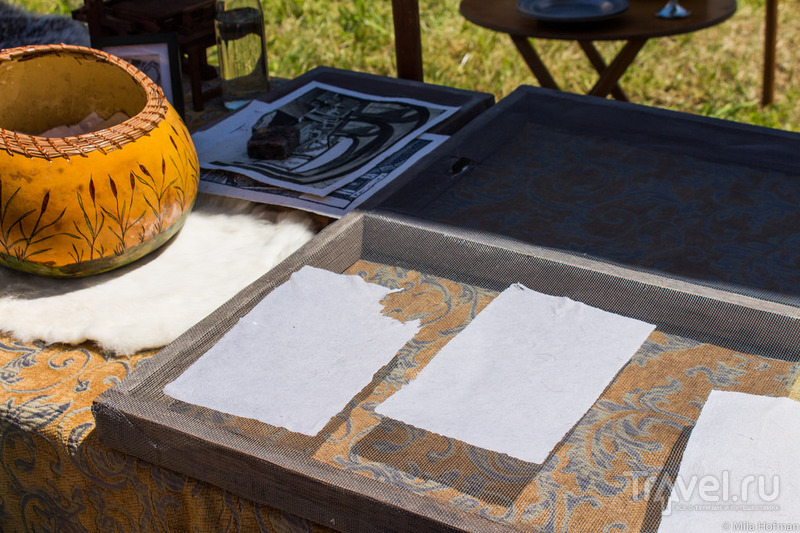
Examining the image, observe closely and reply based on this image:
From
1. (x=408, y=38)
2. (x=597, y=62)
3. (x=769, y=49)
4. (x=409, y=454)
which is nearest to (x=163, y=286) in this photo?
(x=409, y=454)

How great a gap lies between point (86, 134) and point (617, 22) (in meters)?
1.83

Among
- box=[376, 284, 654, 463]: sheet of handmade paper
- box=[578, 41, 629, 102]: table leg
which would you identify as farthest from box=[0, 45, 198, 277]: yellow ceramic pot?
box=[578, 41, 629, 102]: table leg

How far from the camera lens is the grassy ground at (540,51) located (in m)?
3.17

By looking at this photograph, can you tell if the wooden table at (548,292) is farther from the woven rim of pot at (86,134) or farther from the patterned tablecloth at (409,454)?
the woven rim of pot at (86,134)

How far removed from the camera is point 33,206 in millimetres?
975

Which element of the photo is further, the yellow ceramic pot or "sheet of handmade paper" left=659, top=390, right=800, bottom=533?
the yellow ceramic pot

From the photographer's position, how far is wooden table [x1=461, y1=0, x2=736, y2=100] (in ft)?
7.68

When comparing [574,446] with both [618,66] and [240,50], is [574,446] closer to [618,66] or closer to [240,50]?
[240,50]

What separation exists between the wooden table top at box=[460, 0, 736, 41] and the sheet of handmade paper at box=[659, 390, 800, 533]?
1705 mm

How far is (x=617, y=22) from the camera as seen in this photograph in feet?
7.97

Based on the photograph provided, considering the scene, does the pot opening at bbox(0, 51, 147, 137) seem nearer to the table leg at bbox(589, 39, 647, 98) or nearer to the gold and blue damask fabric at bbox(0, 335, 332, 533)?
the gold and blue damask fabric at bbox(0, 335, 332, 533)

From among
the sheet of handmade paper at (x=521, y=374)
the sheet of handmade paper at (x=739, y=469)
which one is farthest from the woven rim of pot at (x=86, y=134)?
the sheet of handmade paper at (x=739, y=469)

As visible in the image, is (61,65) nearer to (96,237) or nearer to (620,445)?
(96,237)

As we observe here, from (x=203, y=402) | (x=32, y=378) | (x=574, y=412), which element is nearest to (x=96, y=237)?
(x=32, y=378)
